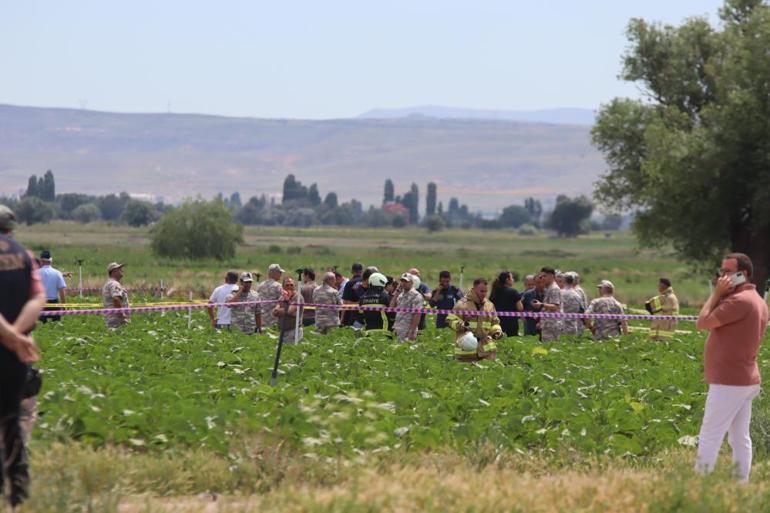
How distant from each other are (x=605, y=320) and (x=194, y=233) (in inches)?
3250

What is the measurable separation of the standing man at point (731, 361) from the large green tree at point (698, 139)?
33.4 metres

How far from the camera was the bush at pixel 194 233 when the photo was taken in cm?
10369

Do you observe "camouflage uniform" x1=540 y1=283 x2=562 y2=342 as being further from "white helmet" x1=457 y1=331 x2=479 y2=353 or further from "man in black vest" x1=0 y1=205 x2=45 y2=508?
"man in black vest" x1=0 y1=205 x2=45 y2=508

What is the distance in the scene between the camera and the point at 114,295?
22.1 metres

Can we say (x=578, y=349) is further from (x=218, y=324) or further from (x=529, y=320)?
(x=218, y=324)

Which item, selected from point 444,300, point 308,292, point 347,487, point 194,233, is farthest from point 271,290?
point 194,233

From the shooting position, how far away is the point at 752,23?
155 feet

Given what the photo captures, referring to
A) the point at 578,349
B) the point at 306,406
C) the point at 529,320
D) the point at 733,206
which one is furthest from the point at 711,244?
the point at 306,406

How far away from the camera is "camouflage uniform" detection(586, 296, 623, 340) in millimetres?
23266

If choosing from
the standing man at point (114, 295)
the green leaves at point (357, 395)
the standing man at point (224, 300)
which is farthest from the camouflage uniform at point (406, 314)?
the standing man at point (114, 295)

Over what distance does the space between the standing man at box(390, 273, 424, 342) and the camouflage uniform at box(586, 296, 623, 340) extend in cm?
333

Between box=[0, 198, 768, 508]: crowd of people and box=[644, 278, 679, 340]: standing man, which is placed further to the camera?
box=[644, 278, 679, 340]: standing man

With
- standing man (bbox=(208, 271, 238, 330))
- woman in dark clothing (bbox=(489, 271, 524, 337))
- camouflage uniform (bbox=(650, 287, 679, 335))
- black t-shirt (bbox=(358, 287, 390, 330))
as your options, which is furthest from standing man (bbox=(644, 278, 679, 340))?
standing man (bbox=(208, 271, 238, 330))

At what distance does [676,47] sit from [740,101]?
677 centimetres
